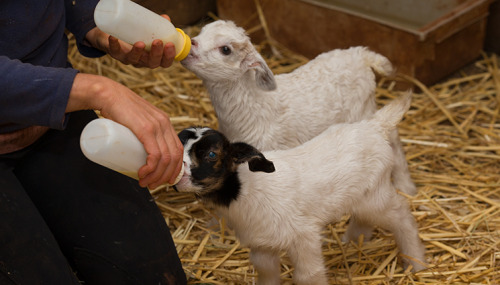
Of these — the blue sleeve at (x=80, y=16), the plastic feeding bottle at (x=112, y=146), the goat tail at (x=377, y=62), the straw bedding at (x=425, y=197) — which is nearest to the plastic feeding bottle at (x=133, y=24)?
the blue sleeve at (x=80, y=16)

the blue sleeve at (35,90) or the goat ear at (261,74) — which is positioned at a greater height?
the blue sleeve at (35,90)

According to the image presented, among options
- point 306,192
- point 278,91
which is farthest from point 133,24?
point 278,91

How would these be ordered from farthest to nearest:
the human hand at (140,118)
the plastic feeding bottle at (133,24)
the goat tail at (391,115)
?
1. the goat tail at (391,115)
2. the plastic feeding bottle at (133,24)
3. the human hand at (140,118)

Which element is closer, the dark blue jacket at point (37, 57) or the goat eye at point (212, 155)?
the dark blue jacket at point (37, 57)

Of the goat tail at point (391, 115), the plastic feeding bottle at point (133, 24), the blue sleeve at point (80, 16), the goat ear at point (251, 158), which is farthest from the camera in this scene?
the goat tail at point (391, 115)

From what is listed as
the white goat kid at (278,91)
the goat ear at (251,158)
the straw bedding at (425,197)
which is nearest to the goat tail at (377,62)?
the white goat kid at (278,91)

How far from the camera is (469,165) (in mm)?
4258

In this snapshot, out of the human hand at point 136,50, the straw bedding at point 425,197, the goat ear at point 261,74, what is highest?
the human hand at point 136,50

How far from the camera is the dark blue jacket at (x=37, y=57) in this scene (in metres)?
2.20

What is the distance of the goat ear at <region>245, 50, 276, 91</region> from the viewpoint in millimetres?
3447

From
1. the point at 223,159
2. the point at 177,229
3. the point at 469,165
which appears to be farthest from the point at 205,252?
the point at 469,165

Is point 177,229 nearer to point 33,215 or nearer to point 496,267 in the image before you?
point 33,215

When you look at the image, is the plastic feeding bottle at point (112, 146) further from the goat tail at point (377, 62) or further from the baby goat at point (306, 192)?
the goat tail at point (377, 62)

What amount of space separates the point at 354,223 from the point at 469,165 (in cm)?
118
